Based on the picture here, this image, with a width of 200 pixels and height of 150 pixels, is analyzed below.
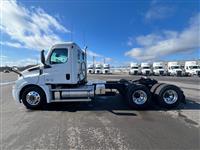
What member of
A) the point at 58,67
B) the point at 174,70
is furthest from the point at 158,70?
the point at 58,67

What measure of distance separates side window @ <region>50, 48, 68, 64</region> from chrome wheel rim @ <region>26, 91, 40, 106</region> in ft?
5.03

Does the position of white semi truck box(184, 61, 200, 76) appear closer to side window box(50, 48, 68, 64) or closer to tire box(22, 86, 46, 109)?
side window box(50, 48, 68, 64)

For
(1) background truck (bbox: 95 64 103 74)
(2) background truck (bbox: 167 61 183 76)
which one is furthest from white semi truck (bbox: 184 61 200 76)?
(1) background truck (bbox: 95 64 103 74)

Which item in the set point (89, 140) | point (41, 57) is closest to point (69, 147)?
point (89, 140)

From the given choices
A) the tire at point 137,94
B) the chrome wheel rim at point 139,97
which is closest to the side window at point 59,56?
the tire at point 137,94

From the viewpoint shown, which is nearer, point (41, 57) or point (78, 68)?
point (41, 57)

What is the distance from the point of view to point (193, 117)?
6.23 metres

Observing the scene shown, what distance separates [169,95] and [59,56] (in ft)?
16.7

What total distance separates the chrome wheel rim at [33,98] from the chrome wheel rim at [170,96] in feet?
17.9

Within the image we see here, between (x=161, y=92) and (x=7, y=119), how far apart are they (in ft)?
20.1

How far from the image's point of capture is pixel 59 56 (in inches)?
302

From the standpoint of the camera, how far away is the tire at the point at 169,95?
7.64m

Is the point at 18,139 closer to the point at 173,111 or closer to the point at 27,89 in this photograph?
the point at 27,89

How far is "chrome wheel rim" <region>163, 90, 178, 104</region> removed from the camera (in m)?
7.69
